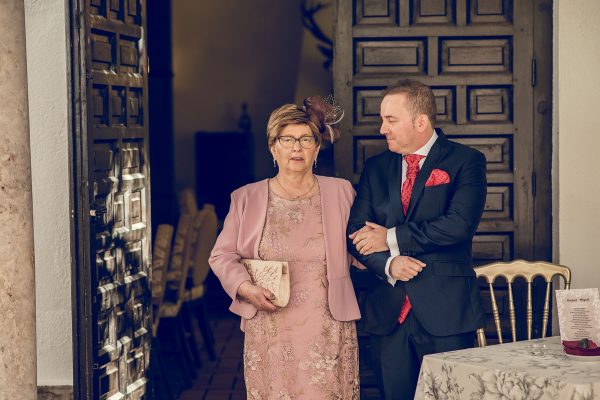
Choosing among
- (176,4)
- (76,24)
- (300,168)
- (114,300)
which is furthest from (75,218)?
(176,4)

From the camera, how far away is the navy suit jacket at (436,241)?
3.67 meters

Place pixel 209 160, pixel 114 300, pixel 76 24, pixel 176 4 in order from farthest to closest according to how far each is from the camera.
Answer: pixel 176 4
pixel 209 160
pixel 114 300
pixel 76 24

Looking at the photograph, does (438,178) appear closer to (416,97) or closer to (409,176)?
(409,176)

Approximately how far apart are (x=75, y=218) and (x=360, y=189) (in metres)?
1.27

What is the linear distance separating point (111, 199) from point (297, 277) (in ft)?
3.95

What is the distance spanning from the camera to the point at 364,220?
12.5 feet

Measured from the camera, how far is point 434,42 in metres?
4.84

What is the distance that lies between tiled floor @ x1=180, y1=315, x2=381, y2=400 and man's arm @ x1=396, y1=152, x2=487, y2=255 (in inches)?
51.8

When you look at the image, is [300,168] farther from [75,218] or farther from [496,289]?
[496,289]

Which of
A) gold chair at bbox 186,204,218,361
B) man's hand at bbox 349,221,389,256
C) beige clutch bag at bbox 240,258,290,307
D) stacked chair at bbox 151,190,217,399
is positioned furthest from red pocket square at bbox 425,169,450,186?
gold chair at bbox 186,204,218,361

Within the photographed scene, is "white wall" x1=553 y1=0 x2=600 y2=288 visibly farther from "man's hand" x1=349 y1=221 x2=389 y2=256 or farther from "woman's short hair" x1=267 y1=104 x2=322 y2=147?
"woman's short hair" x1=267 y1=104 x2=322 y2=147

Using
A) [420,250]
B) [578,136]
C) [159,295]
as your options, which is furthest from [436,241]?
[159,295]

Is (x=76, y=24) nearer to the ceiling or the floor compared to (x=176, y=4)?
nearer to the floor


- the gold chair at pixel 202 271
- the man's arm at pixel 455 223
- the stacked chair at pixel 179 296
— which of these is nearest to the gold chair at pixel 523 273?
the man's arm at pixel 455 223
